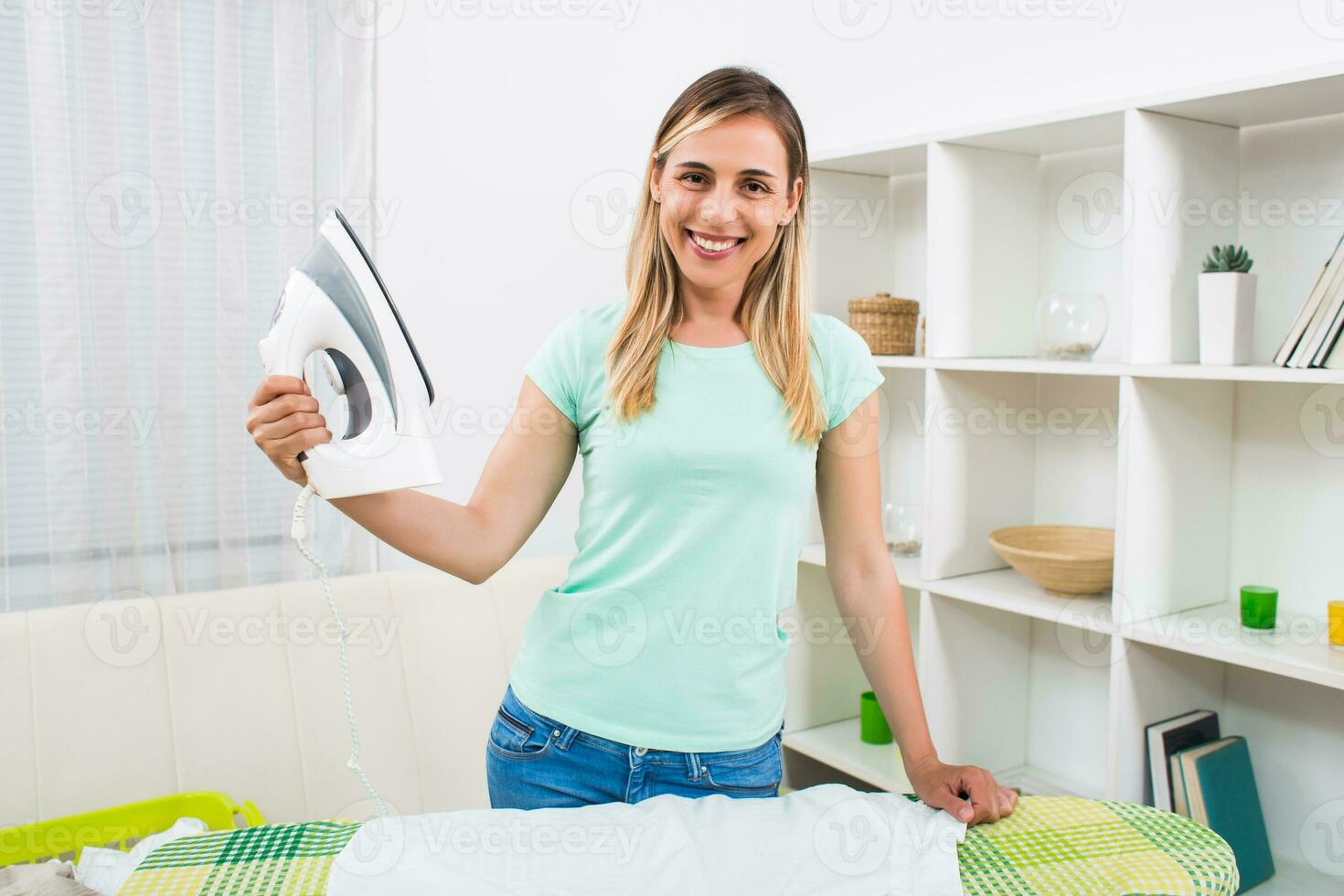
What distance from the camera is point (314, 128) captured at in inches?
86.9

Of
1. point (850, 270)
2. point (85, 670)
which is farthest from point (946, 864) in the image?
point (850, 270)

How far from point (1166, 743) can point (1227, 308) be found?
27.0 inches

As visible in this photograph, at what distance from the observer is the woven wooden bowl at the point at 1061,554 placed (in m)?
1.85

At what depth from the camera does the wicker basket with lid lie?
2.21 m

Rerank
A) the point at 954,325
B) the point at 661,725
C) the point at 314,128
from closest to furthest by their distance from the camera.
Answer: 1. the point at 661,725
2. the point at 954,325
3. the point at 314,128

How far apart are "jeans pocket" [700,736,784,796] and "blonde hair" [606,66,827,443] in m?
0.36

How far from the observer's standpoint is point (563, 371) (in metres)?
1.26

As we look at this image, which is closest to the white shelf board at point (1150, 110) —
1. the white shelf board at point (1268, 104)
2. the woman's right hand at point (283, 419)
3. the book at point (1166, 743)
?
the white shelf board at point (1268, 104)

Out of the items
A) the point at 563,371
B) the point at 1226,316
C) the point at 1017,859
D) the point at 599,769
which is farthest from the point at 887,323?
the point at 1017,859

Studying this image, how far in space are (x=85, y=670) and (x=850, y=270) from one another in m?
1.64

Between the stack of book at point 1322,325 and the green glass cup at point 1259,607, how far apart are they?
1.19 feet

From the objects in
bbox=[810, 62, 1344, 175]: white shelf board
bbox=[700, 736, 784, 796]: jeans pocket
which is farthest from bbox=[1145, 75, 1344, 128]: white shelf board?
bbox=[700, 736, 784, 796]: jeans pocket

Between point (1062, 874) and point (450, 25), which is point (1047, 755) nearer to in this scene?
point (1062, 874)

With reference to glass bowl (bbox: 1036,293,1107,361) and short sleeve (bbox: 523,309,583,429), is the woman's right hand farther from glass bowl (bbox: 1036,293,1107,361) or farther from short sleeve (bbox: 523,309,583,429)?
glass bowl (bbox: 1036,293,1107,361)
